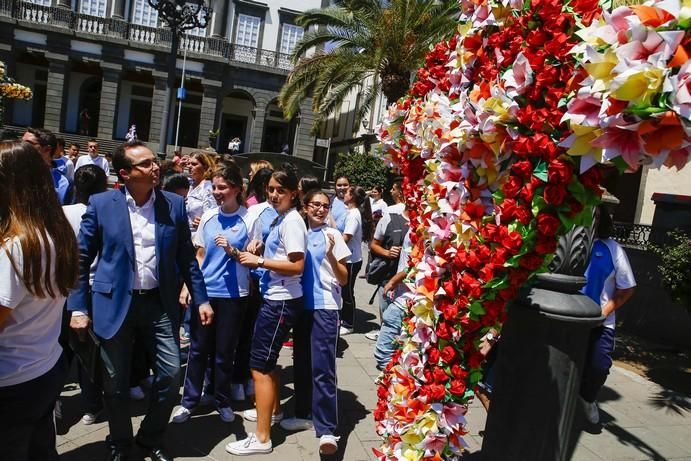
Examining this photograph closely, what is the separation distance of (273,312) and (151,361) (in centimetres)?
83

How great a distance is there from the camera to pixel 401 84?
14.7m

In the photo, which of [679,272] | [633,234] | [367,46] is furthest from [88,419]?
[367,46]

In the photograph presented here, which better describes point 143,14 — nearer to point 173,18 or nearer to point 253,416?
point 173,18

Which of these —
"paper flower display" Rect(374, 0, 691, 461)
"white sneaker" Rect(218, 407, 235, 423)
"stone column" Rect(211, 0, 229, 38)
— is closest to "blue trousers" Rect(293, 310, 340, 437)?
"white sneaker" Rect(218, 407, 235, 423)

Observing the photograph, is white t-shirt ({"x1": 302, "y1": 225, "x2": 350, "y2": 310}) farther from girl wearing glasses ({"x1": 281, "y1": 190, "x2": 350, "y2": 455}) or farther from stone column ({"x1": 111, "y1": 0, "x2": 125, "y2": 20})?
stone column ({"x1": 111, "y1": 0, "x2": 125, "y2": 20})

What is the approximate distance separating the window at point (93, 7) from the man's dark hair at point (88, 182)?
2785 cm

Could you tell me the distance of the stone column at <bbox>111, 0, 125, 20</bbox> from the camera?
26828 mm

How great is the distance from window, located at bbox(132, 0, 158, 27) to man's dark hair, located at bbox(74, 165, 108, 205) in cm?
2763

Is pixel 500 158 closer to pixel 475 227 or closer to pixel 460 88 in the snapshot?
pixel 475 227

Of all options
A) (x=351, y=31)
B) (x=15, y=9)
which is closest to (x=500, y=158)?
(x=351, y=31)

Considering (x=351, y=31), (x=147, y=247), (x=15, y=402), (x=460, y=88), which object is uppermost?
(x=351, y=31)

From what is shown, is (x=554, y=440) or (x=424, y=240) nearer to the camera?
(x=554, y=440)

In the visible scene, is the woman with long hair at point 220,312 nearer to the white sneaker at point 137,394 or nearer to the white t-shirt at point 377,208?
the white sneaker at point 137,394

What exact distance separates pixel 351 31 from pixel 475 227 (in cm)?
1490
